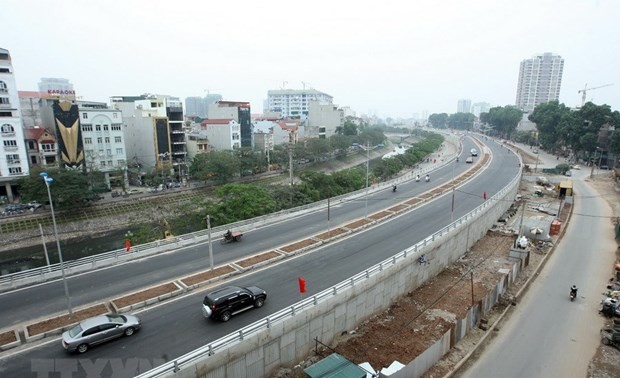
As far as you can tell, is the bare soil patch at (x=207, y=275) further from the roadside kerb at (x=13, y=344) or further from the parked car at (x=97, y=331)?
the roadside kerb at (x=13, y=344)

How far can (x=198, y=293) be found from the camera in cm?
2239

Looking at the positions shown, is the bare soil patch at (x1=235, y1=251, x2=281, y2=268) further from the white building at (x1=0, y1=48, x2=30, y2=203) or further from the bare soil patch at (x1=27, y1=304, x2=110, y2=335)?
the white building at (x1=0, y1=48, x2=30, y2=203)

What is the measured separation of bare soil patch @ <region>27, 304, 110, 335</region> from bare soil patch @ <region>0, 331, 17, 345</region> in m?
0.65

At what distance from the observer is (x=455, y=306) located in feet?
88.5

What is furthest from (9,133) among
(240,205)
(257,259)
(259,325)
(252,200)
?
(259,325)

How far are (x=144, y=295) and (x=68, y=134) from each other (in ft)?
169

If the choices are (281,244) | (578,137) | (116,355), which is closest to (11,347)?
(116,355)

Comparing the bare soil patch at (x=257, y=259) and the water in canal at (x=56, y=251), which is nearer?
the bare soil patch at (x=257, y=259)

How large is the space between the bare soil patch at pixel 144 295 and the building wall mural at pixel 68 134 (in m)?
48.7

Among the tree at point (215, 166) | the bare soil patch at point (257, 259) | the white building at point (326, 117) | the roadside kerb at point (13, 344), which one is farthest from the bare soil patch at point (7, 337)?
the white building at point (326, 117)

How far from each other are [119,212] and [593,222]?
69055 millimetres

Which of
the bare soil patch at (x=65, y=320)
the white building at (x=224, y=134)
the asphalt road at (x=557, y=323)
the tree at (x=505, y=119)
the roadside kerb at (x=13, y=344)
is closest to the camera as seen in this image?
the roadside kerb at (x=13, y=344)

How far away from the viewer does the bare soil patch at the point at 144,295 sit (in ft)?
68.5

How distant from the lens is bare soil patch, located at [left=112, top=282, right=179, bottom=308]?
68.5ft
